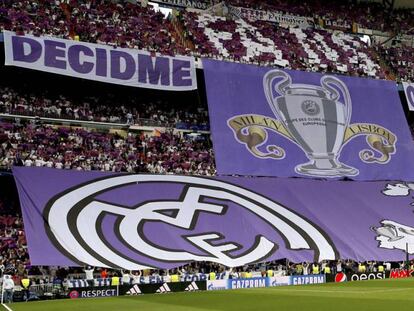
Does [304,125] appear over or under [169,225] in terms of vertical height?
over

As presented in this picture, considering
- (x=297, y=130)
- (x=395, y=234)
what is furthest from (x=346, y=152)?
(x=395, y=234)

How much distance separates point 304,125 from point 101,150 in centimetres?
1524

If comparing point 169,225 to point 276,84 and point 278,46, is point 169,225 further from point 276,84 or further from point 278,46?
point 278,46

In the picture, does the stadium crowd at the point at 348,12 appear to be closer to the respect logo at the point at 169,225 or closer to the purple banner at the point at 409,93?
the purple banner at the point at 409,93

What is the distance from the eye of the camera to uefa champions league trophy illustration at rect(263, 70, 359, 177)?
136 ft

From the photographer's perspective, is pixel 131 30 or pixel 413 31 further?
pixel 413 31

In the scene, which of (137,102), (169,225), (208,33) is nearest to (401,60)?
(208,33)

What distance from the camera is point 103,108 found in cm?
4084

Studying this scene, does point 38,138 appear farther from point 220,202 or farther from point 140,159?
point 220,202

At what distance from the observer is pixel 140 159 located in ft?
122

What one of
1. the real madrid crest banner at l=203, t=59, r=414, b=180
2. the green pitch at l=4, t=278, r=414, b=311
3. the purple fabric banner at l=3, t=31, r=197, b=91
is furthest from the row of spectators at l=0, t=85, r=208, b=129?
the green pitch at l=4, t=278, r=414, b=311

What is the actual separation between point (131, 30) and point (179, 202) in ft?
52.8

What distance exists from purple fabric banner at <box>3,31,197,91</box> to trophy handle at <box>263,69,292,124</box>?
19.3 ft

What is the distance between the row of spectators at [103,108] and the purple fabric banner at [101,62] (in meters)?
2.75
